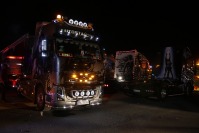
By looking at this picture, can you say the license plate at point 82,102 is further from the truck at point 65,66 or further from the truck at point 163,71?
the truck at point 163,71

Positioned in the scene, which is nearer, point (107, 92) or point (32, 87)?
point (32, 87)

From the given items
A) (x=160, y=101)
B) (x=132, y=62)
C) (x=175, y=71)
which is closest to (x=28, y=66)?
(x=160, y=101)

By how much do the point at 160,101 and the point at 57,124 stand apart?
27.6 feet

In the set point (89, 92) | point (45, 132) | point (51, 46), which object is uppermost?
point (51, 46)

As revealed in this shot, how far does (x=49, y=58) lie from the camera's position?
950 centimetres

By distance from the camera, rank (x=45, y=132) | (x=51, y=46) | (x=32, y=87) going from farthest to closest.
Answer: (x=32, y=87) < (x=51, y=46) < (x=45, y=132)

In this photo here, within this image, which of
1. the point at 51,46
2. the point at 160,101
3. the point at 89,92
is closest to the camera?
the point at 51,46

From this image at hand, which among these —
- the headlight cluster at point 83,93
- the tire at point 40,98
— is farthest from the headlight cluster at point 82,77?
the tire at point 40,98

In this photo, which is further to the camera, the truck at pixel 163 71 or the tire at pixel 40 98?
the truck at pixel 163 71

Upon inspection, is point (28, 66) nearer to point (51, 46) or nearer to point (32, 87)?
point (32, 87)

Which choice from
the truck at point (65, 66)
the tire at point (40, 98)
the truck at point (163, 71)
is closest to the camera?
the truck at point (65, 66)

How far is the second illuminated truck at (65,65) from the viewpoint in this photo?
9.27 m

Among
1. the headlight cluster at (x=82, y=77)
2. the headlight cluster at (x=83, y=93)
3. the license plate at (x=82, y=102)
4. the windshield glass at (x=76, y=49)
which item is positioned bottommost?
the license plate at (x=82, y=102)

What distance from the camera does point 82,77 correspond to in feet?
31.9
